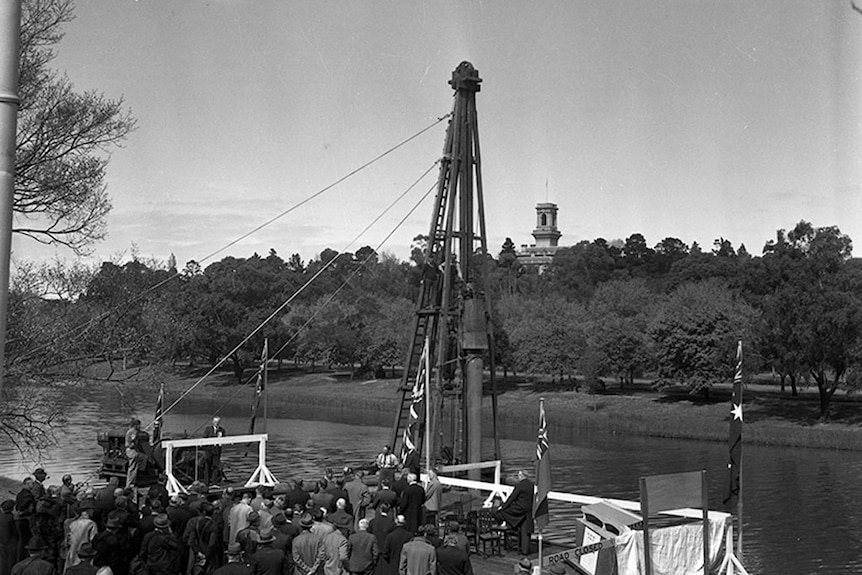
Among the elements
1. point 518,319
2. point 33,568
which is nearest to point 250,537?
point 33,568

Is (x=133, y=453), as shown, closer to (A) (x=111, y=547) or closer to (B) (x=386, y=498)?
(B) (x=386, y=498)

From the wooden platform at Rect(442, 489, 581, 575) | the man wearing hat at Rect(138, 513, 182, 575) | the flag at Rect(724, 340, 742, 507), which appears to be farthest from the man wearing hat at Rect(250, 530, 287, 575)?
the flag at Rect(724, 340, 742, 507)

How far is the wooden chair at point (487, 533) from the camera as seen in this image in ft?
52.7

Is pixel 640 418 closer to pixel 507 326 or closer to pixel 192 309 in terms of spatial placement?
pixel 507 326

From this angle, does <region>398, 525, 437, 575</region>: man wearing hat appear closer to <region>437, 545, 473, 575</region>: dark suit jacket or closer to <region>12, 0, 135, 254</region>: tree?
<region>437, 545, 473, 575</region>: dark suit jacket

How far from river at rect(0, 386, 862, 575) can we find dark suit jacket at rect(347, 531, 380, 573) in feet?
34.8

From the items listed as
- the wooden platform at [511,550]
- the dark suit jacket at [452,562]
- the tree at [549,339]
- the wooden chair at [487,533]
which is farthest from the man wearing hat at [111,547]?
the tree at [549,339]

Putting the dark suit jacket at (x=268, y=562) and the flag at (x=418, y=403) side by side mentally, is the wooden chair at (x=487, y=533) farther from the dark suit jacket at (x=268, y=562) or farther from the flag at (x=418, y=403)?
the flag at (x=418, y=403)

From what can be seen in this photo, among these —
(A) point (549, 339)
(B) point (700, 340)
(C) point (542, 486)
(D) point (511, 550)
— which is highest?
(A) point (549, 339)

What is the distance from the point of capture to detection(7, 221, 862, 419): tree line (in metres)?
21.3

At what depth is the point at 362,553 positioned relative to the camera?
12.2 m

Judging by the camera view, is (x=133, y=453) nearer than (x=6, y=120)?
No

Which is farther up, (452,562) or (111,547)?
(111,547)

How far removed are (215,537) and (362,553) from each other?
2.30 metres
